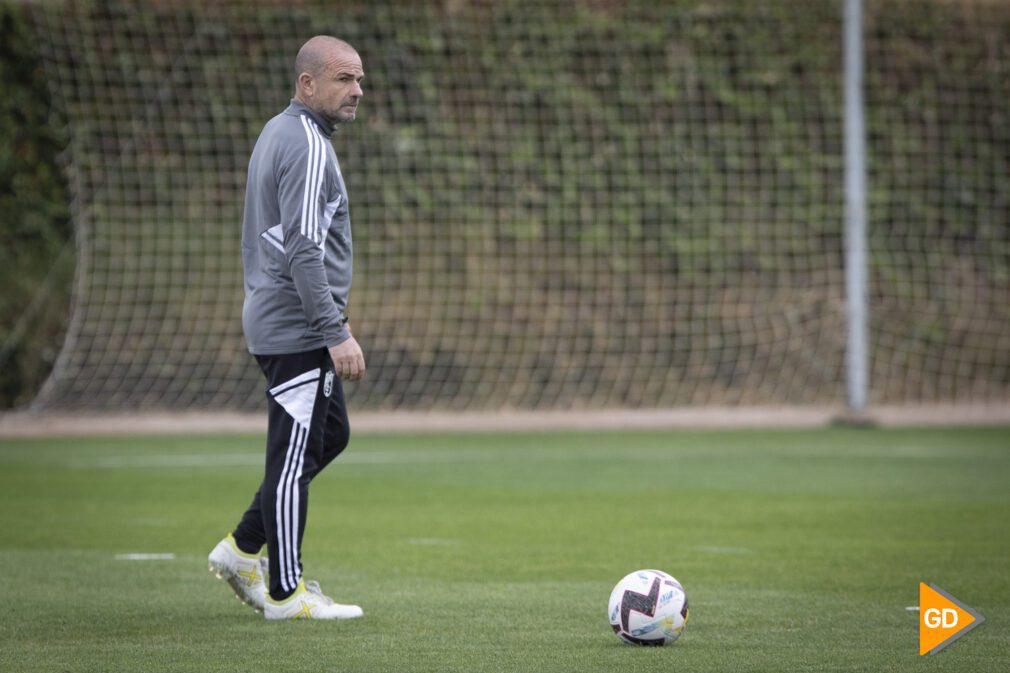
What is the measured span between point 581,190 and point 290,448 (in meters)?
11.8

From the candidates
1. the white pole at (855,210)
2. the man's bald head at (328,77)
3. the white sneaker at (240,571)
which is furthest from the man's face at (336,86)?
the white pole at (855,210)

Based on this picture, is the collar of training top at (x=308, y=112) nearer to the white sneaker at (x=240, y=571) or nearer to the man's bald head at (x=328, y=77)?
the man's bald head at (x=328, y=77)

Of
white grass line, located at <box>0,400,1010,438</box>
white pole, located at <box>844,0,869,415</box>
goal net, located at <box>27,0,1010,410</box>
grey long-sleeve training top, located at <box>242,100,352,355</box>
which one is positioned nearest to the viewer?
grey long-sleeve training top, located at <box>242,100,352,355</box>

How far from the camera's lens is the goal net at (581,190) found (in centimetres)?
1583

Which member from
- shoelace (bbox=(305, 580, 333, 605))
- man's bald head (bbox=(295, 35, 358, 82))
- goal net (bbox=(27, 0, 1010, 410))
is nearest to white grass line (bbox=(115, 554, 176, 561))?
shoelace (bbox=(305, 580, 333, 605))

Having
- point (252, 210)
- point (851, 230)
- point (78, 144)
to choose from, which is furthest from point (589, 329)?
point (252, 210)

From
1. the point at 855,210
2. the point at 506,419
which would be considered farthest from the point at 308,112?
the point at 506,419

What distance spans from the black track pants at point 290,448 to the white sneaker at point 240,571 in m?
0.13

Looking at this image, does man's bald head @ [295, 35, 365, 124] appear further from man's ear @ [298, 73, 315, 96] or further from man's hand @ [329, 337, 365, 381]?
man's hand @ [329, 337, 365, 381]

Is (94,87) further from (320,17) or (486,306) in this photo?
(486,306)

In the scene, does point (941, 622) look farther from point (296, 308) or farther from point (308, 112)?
point (308, 112)

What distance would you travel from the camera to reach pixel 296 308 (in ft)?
16.6

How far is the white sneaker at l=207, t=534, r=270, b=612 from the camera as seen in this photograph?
5.20 meters

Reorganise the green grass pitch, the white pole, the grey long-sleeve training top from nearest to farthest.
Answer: the green grass pitch → the grey long-sleeve training top → the white pole
